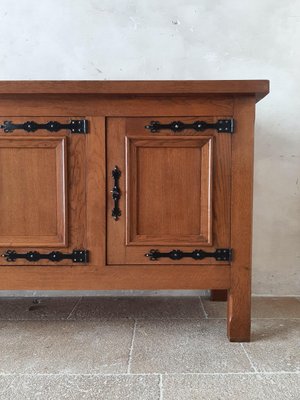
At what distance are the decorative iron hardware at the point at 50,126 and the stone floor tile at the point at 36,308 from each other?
28.6 inches

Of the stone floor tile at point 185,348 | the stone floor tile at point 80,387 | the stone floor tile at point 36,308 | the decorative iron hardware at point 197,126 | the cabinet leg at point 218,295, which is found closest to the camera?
the stone floor tile at point 80,387

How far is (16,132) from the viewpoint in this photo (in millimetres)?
1124

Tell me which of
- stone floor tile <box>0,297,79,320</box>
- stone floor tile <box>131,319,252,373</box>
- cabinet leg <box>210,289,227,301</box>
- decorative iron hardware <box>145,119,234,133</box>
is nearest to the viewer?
stone floor tile <box>131,319,252,373</box>

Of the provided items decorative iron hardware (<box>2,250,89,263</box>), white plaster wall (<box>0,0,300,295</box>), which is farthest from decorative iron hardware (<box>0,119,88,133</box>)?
white plaster wall (<box>0,0,300,295</box>)

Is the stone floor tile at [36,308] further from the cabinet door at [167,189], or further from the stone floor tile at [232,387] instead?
the stone floor tile at [232,387]

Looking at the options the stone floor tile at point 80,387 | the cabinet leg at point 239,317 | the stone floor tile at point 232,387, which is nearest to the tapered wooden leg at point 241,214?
the cabinet leg at point 239,317

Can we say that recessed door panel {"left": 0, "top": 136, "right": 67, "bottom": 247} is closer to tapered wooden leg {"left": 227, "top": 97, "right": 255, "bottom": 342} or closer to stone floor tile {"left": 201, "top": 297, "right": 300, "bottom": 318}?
tapered wooden leg {"left": 227, "top": 97, "right": 255, "bottom": 342}

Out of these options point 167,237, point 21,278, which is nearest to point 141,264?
point 167,237

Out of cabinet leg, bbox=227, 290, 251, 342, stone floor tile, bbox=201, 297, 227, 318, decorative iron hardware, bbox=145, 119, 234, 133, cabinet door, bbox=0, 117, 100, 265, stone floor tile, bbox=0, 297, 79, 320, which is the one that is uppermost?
decorative iron hardware, bbox=145, 119, 234, 133

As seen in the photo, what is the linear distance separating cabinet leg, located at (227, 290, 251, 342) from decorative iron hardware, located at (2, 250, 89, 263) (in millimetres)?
483

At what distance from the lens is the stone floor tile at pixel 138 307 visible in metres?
1.42

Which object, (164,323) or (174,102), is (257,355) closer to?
(164,323)

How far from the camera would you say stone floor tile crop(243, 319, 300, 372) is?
1.01 meters

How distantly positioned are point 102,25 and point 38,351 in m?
1.38
